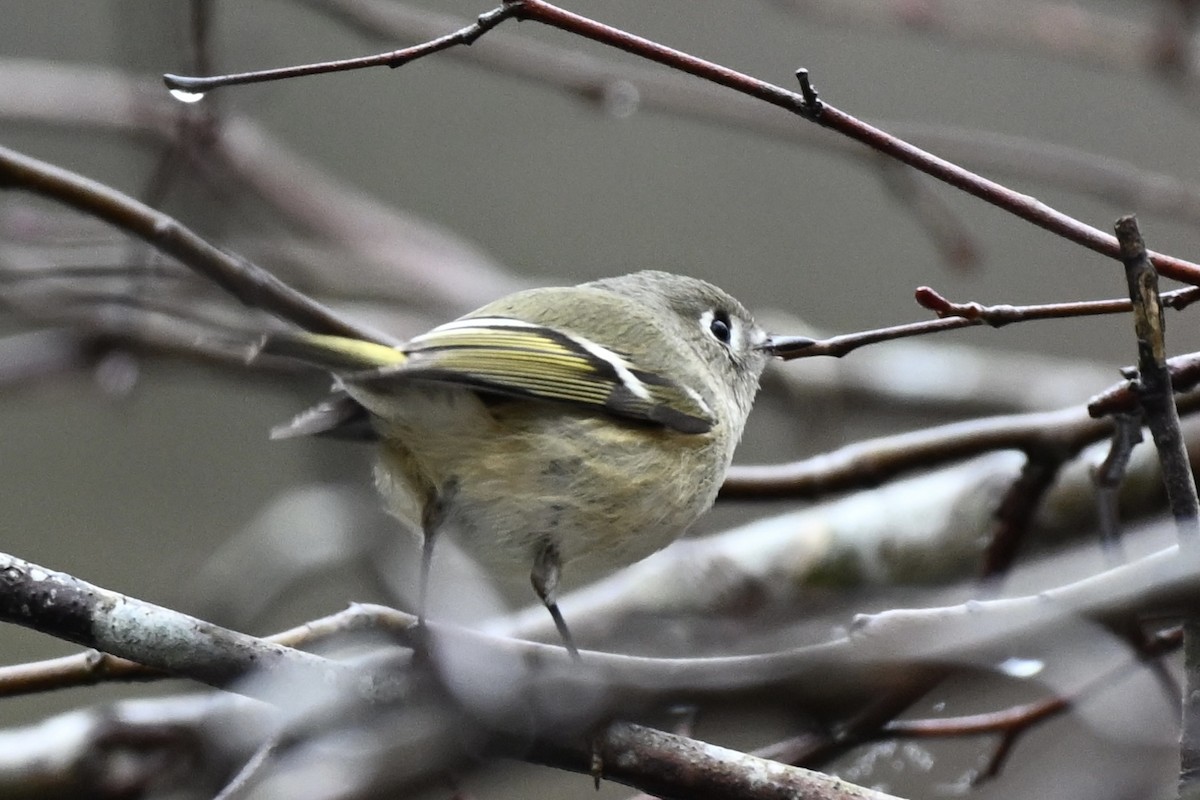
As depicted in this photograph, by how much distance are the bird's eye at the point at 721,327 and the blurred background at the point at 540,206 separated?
0.81ft

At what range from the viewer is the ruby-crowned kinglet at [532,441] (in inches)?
42.0

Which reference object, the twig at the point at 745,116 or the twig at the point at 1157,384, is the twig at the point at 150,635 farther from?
the twig at the point at 745,116

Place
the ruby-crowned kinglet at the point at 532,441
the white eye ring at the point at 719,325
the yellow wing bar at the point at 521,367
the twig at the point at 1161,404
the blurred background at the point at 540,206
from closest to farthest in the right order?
the twig at the point at 1161,404 < the yellow wing bar at the point at 521,367 < the ruby-crowned kinglet at the point at 532,441 < the white eye ring at the point at 719,325 < the blurred background at the point at 540,206

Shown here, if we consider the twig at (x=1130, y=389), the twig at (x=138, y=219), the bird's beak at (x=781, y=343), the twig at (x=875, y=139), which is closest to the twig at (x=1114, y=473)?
the twig at (x=1130, y=389)

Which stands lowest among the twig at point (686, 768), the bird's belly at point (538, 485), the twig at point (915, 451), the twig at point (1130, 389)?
the twig at point (686, 768)

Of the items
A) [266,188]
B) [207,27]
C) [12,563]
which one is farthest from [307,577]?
[266,188]

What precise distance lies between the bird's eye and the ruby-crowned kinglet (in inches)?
8.5

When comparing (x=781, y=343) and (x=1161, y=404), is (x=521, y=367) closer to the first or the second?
(x=781, y=343)

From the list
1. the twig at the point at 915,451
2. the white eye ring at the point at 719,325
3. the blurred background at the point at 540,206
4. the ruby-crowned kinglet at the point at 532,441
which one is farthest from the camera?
the blurred background at the point at 540,206

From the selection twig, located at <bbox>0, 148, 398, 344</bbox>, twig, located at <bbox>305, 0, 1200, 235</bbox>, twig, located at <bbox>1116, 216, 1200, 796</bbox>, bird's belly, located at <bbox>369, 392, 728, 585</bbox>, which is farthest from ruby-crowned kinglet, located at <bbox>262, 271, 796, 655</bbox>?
twig, located at <bbox>1116, 216, 1200, 796</bbox>

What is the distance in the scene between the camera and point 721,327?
4.93 feet

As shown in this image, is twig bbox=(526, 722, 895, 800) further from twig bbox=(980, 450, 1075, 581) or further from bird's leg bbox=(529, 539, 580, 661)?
twig bbox=(980, 450, 1075, 581)

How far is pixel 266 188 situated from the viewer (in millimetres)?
2256

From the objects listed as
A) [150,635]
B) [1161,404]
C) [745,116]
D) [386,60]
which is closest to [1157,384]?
[1161,404]
